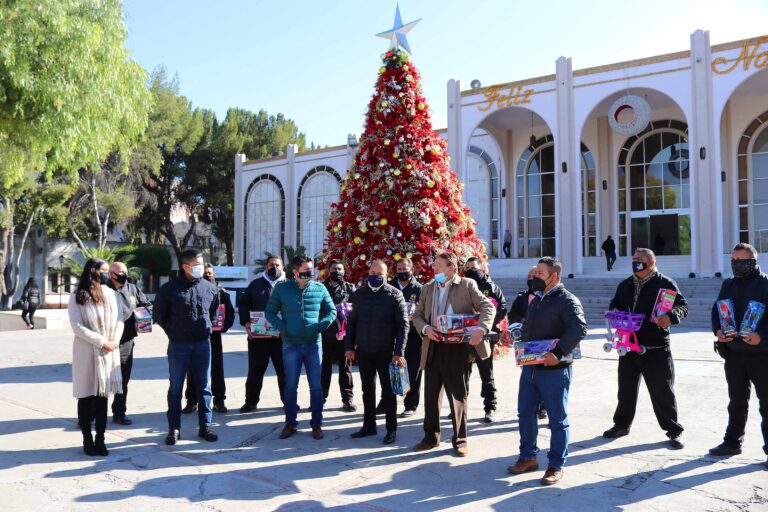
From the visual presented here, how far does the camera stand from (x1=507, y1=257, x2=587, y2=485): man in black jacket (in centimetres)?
467

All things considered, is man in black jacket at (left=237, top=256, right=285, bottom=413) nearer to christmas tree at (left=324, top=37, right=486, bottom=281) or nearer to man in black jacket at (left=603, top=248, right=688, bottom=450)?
christmas tree at (left=324, top=37, right=486, bottom=281)

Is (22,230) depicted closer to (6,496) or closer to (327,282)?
(327,282)

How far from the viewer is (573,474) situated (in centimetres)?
488

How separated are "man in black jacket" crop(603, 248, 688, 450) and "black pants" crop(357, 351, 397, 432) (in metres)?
2.19

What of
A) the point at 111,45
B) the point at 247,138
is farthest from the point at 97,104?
the point at 247,138

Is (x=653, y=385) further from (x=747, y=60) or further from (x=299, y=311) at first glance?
(x=747, y=60)

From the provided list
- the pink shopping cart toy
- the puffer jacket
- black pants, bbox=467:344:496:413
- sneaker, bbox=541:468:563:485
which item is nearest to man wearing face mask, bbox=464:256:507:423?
black pants, bbox=467:344:496:413

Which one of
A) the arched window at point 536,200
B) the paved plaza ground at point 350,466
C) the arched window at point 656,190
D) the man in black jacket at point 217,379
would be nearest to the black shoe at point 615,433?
the paved plaza ground at point 350,466

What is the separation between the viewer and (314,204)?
35.8 meters

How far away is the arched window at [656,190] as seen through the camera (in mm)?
26594

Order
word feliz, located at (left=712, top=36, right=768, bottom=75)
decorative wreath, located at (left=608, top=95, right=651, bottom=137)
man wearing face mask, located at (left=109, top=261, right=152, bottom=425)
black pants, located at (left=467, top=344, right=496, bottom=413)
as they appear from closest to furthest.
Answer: man wearing face mask, located at (left=109, top=261, right=152, bottom=425) < black pants, located at (left=467, top=344, right=496, bottom=413) < word feliz, located at (left=712, top=36, right=768, bottom=75) < decorative wreath, located at (left=608, top=95, right=651, bottom=137)

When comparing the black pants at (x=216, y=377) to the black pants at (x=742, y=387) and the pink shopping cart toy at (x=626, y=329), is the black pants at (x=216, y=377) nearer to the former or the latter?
the pink shopping cart toy at (x=626, y=329)

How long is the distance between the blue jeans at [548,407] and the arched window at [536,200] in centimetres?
2497

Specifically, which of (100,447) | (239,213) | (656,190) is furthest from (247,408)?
(239,213)
